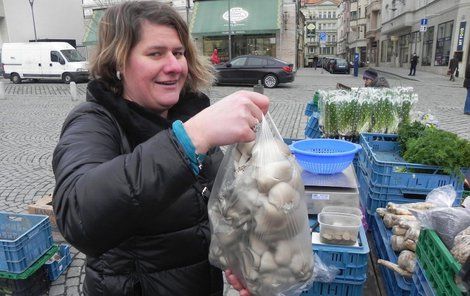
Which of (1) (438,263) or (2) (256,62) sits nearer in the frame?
(1) (438,263)

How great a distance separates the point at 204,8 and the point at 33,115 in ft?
57.5

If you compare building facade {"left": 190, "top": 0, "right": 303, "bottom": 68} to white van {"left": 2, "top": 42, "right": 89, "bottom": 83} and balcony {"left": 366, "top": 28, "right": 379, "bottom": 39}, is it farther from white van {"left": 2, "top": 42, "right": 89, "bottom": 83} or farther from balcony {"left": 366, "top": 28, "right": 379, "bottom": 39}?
balcony {"left": 366, "top": 28, "right": 379, "bottom": 39}

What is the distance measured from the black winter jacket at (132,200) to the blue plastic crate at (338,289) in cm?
86

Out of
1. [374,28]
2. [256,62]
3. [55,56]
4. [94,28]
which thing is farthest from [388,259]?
[374,28]

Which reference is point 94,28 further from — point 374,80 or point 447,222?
point 374,80

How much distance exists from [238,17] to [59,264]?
919 inches

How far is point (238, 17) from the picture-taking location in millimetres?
24344

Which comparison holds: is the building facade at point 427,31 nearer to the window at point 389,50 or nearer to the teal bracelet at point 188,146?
the window at point 389,50

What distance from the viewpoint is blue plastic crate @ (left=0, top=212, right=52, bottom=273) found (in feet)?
8.66

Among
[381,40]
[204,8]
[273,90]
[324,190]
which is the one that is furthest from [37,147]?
[381,40]

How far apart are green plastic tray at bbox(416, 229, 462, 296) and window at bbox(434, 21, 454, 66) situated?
87.0ft

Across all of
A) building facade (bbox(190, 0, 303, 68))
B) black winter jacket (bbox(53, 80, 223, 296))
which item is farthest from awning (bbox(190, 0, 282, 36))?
black winter jacket (bbox(53, 80, 223, 296))

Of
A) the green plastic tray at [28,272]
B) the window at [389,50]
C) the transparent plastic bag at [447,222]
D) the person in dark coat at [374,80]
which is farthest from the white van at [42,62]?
the window at [389,50]

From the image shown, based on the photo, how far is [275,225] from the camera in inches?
44.8
